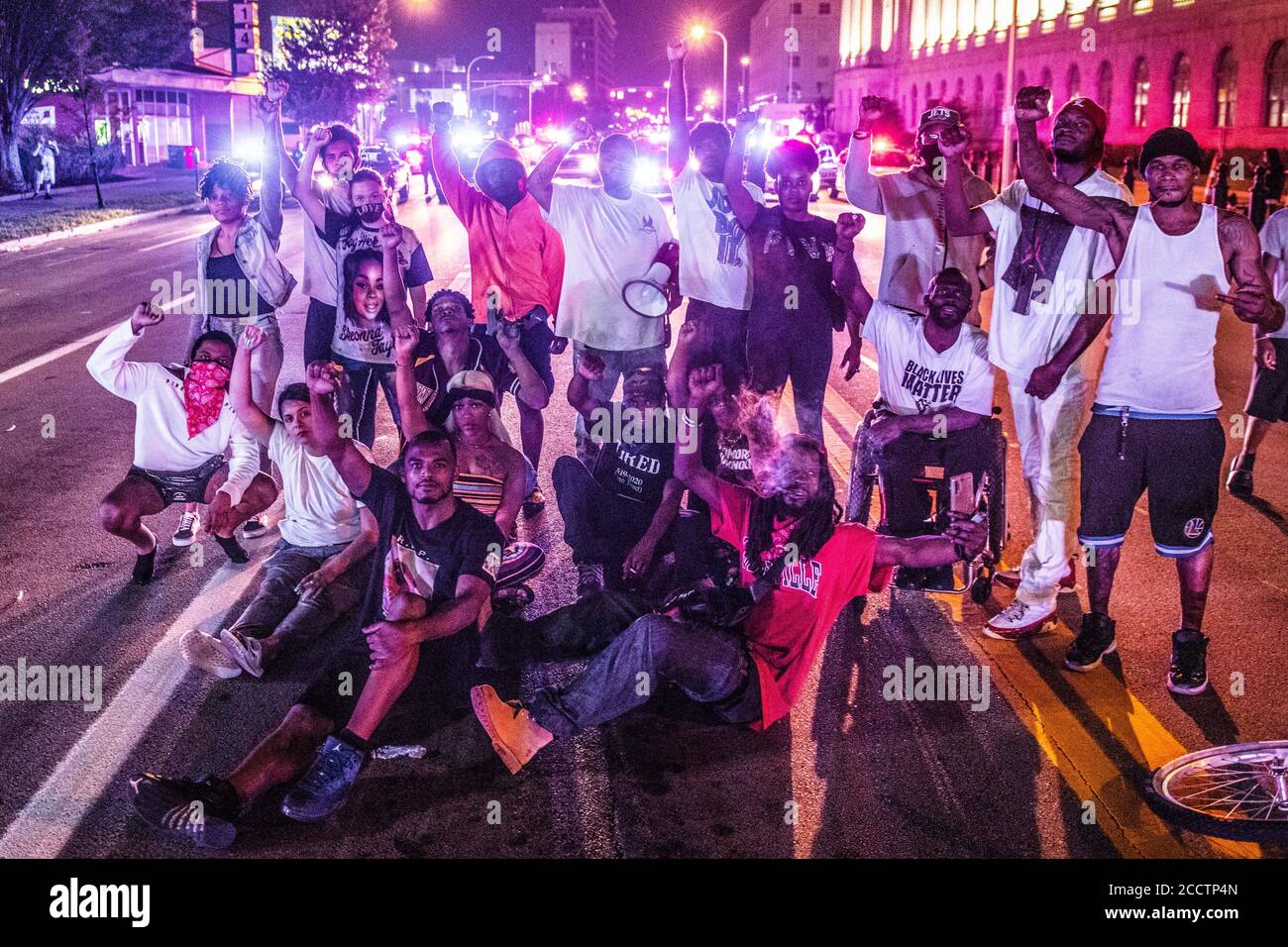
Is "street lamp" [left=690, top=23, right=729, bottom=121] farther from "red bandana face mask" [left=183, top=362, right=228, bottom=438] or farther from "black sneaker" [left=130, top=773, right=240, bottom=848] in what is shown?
"black sneaker" [left=130, top=773, right=240, bottom=848]

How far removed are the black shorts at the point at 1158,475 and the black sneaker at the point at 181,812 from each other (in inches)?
134

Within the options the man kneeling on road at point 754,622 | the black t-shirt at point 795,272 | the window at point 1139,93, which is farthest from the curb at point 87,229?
the window at point 1139,93

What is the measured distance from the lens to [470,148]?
16.6 m

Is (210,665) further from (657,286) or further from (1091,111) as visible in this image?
(1091,111)

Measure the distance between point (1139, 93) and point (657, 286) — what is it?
47.4m

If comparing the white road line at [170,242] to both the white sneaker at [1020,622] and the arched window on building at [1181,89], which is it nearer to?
the white sneaker at [1020,622]

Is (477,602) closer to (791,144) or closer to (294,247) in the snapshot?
(791,144)

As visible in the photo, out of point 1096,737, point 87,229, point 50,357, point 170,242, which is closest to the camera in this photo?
point 1096,737

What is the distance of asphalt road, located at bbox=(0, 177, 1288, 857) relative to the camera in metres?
3.87

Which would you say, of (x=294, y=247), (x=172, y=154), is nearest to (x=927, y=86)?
(x=172, y=154)

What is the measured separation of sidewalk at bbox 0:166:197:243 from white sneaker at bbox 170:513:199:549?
19.1 meters

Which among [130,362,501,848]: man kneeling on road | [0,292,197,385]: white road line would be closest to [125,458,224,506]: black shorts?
[130,362,501,848]: man kneeling on road

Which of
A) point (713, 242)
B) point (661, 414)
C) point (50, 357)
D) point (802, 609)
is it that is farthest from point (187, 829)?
point (50, 357)

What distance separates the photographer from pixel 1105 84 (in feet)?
167
